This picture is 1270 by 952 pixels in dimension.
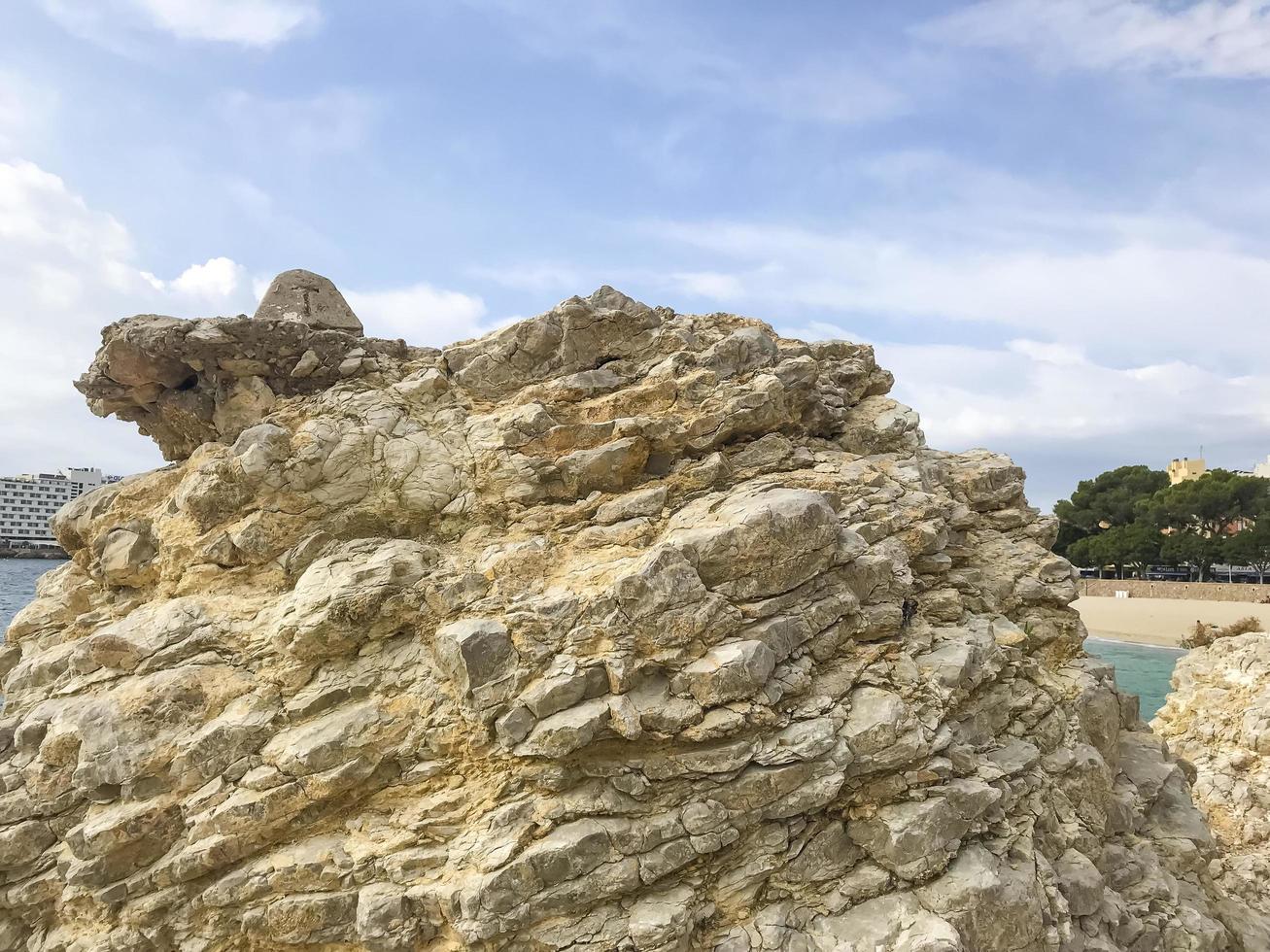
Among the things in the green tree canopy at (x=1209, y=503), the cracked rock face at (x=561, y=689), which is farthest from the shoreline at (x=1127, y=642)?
the cracked rock face at (x=561, y=689)

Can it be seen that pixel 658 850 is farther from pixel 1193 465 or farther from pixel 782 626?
pixel 1193 465

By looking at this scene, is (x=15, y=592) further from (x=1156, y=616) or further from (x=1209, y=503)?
(x=1209, y=503)

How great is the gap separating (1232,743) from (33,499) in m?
219

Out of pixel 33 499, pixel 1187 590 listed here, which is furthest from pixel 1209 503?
pixel 33 499

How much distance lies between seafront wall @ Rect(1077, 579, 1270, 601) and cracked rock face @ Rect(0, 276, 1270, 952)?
5709 cm

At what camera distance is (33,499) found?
6654 inches

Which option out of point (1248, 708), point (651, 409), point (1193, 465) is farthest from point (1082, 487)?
point (651, 409)

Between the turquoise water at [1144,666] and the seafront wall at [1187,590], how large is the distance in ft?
21.5

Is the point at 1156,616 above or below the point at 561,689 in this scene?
below

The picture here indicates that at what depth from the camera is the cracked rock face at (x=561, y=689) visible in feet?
24.7

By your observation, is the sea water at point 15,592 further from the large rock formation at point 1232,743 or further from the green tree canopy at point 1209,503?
the green tree canopy at point 1209,503

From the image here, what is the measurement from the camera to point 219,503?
1072cm

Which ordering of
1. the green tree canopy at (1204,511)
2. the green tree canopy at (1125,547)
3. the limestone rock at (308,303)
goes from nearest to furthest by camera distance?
the limestone rock at (308,303), the green tree canopy at (1204,511), the green tree canopy at (1125,547)

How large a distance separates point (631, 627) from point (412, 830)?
321 cm
